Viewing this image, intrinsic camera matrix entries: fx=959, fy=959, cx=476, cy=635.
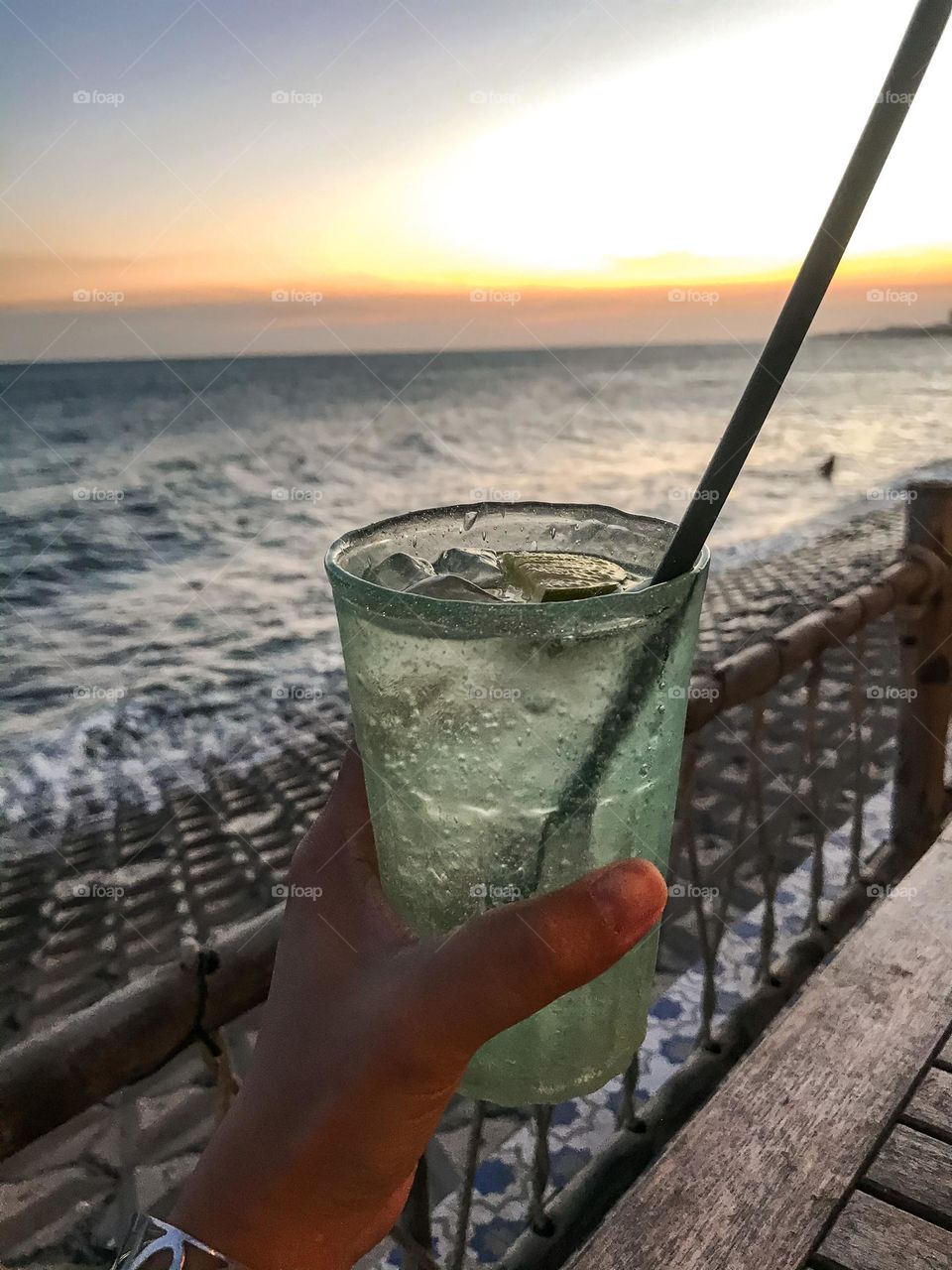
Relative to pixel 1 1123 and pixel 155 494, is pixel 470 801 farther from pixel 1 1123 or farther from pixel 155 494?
pixel 155 494

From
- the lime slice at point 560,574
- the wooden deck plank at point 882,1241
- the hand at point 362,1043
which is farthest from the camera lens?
the wooden deck plank at point 882,1241

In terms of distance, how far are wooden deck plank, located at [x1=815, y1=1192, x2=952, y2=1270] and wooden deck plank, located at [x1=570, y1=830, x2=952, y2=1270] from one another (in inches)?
0.8

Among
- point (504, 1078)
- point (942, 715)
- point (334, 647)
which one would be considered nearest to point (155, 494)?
point (334, 647)

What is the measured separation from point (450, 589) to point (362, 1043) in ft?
1.25

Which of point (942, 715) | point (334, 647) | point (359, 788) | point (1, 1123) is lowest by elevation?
point (334, 647)

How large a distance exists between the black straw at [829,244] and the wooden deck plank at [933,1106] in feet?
3.55

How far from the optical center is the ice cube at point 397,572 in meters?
0.93

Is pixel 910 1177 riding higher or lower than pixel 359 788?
lower

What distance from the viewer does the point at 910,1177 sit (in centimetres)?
127

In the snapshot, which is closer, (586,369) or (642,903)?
(642,903)

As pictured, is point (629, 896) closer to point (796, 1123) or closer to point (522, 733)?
point (522, 733)

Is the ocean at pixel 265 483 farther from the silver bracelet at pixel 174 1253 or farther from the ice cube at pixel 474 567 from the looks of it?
the silver bracelet at pixel 174 1253

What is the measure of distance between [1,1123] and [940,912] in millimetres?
1558

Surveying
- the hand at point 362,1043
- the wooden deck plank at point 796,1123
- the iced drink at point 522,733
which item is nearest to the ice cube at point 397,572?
the iced drink at point 522,733
